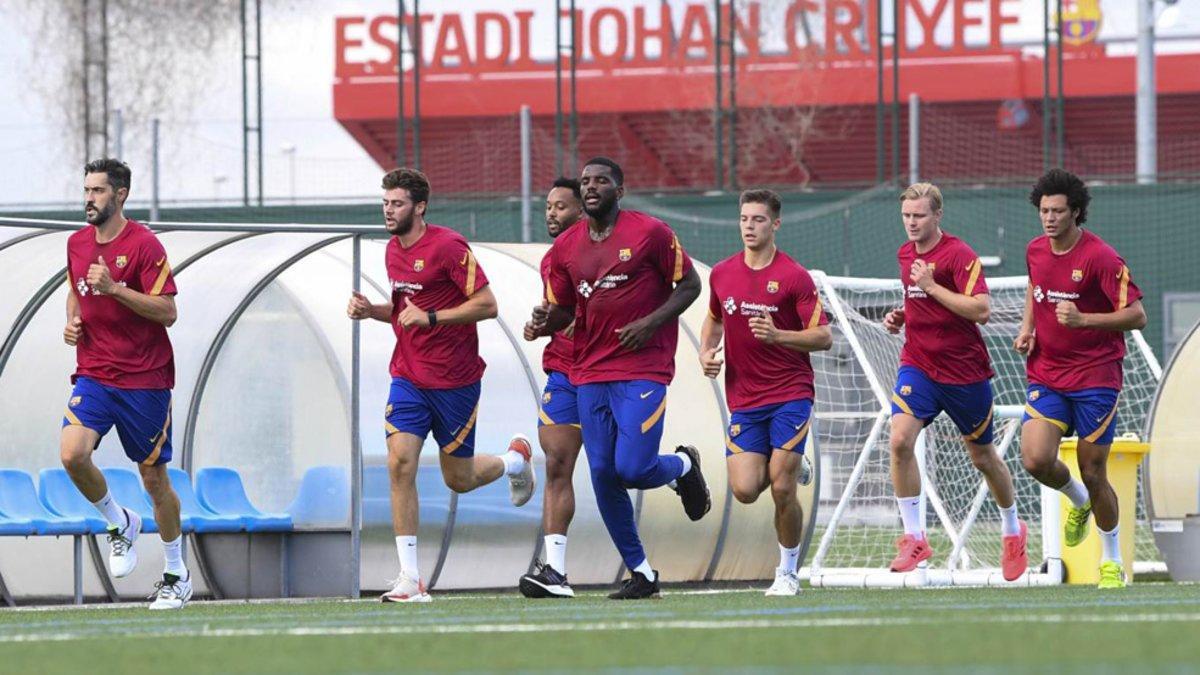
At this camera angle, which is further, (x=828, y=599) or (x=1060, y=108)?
(x=1060, y=108)

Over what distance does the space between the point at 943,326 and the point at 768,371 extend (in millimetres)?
1443

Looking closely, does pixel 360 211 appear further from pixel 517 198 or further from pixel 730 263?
pixel 730 263

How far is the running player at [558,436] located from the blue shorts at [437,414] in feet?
1.29

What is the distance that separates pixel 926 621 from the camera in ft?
26.6

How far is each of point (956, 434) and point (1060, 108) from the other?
14.4 m

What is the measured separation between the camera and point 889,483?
58.1 feet

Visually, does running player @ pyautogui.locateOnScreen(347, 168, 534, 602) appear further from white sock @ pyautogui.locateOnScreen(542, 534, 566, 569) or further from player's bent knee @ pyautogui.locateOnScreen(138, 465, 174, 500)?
player's bent knee @ pyautogui.locateOnScreen(138, 465, 174, 500)

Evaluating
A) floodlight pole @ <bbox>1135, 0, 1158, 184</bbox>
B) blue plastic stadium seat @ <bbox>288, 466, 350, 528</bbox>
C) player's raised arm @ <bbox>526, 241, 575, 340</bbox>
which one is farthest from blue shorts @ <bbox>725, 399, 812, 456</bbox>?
floodlight pole @ <bbox>1135, 0, 1158, 184</bbox>

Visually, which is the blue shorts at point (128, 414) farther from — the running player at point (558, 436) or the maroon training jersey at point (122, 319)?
the running player at point (558, 436)

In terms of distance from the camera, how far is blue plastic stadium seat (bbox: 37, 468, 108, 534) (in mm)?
13875

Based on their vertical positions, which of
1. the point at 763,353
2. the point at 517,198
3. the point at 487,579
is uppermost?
the point at 517,198

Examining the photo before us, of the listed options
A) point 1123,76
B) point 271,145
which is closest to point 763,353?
point 271,145

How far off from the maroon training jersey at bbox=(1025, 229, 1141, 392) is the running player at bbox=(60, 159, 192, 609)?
4.63 metres

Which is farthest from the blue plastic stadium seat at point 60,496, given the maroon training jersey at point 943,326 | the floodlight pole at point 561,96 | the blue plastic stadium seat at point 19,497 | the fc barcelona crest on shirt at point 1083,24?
the fc barcelona crest on shirt at point 1083,24
